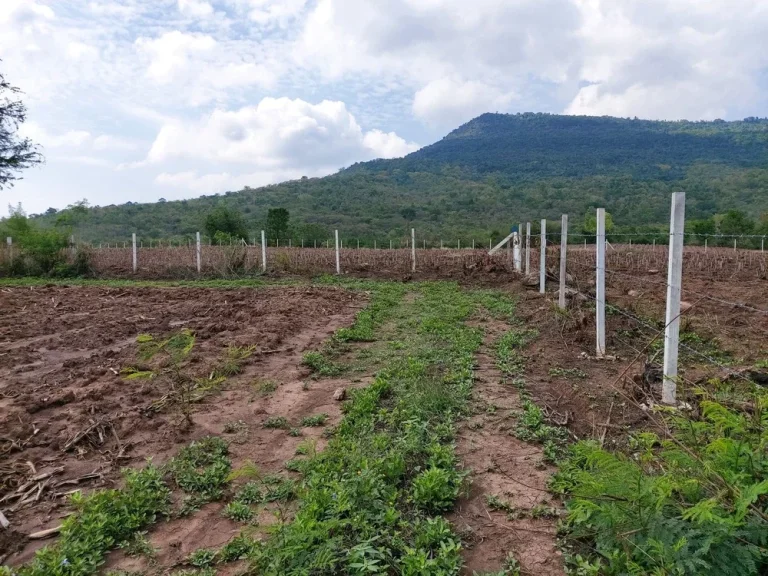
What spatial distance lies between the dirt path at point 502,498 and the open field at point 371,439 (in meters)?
0.01

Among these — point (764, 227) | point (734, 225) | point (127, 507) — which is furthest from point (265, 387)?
point (764, 227)

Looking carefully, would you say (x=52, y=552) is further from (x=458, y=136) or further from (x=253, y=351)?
(x=458, y=136)

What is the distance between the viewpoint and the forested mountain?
49.3 meters

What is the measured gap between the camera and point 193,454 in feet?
11.4

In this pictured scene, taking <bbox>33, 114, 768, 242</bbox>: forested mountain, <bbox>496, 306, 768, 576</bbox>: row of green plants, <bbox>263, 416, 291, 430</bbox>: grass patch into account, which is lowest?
<bbox>263, 416, 291, 430</bbox>: grass patch

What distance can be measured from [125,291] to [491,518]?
1228 cm

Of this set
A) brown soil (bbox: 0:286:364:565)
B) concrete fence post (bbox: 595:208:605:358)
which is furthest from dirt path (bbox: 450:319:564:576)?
concrete fence post (bbox: 595:208:605:358)

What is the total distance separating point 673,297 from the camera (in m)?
4.06

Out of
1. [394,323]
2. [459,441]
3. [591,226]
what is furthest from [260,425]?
[591,226]

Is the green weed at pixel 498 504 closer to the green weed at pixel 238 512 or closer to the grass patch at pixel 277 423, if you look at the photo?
the green weed at pixel 238 512

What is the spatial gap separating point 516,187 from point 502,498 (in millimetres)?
79245

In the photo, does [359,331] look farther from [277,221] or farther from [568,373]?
[277,221]

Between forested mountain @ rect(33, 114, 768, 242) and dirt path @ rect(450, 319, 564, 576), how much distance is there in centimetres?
3125

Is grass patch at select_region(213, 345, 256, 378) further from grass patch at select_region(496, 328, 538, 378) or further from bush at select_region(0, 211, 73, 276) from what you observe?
bush at select_region(0, 211, 73, 276)
